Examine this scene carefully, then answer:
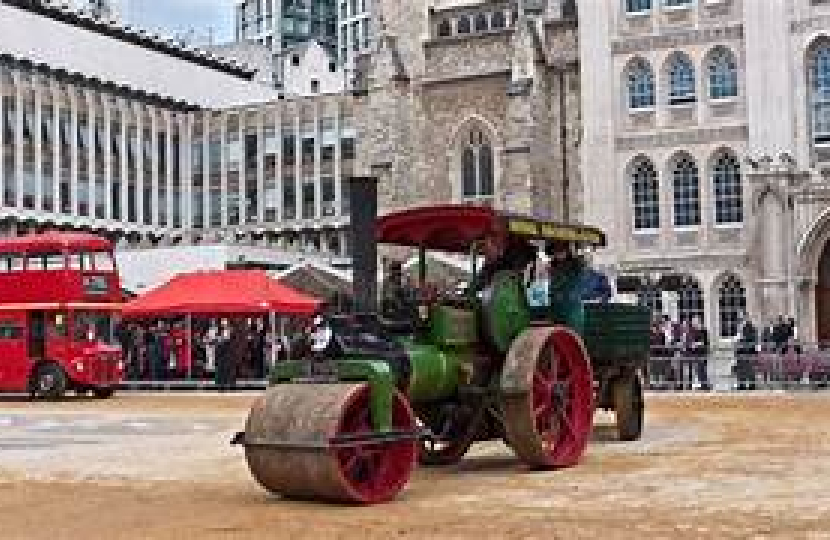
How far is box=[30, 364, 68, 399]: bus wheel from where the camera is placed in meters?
29.5

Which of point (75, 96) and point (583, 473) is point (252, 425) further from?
point (75, 96)

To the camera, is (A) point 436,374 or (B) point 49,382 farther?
(B) point 49,382

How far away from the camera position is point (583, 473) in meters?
11.6

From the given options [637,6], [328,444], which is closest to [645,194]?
[637,6]

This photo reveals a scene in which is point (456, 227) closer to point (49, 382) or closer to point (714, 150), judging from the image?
point (49, 382)

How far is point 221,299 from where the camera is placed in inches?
1257

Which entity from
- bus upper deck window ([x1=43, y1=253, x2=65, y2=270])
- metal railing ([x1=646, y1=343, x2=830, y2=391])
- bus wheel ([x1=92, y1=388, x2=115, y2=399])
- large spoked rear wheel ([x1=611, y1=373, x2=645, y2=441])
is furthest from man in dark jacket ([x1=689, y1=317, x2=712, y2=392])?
bus upper deck window ([x1=43, y1=253, x2=65, y2=270])

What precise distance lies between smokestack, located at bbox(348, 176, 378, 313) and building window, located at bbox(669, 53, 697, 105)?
2999 centimetres

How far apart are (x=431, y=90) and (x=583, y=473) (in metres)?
36.0

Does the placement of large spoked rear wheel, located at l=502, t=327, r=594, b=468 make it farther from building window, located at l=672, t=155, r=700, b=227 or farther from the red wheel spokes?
building window, located at l=672, t=155, r=700, b=227

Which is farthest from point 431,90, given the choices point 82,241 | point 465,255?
point 465,255

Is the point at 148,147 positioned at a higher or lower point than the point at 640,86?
higher

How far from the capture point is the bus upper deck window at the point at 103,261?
30469mm

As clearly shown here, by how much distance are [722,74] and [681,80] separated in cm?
127
